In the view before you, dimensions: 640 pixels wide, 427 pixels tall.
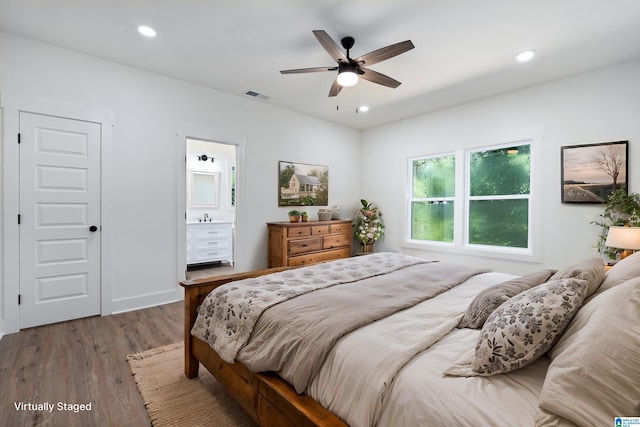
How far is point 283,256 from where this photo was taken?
13.8ft

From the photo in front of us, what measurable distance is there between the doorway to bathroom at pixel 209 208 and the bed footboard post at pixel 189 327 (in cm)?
328

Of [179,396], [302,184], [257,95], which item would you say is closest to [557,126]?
[302,184]

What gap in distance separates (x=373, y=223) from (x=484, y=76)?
9.02 feet

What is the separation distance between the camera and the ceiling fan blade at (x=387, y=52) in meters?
2.23

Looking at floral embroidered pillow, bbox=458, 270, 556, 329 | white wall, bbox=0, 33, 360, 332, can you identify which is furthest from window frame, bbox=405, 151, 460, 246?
floral embroidered pillow, bbox=458, 270, 556, 329

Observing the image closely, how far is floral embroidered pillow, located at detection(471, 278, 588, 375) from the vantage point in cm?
100

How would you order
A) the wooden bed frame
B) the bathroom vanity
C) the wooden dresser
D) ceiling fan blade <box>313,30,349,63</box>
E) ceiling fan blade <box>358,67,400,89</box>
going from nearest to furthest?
the wooden bed frame < ceiling fan blade <box>313,30,349,63</box> < ceiling fan blade <box>358,67,400,89</box> < the wooden dresser < the bathroom vanity

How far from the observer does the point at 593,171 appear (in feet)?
10.7

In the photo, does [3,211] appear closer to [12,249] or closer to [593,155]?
[12,249]

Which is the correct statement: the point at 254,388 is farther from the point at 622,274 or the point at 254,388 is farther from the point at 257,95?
the point at 257,95

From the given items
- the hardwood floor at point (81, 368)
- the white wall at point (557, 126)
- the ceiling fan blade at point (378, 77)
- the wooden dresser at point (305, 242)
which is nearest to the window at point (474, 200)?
the white wall at point (557, 126)

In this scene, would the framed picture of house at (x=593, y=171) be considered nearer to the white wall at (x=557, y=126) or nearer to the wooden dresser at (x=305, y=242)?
the white wall at (x=557, y=126)

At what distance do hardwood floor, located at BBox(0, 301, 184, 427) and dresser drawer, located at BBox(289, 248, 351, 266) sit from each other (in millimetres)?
1722

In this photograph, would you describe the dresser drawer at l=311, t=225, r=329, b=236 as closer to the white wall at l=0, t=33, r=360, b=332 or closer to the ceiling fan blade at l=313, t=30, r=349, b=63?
the white wall at l=0, t=33, r=360, b=332
